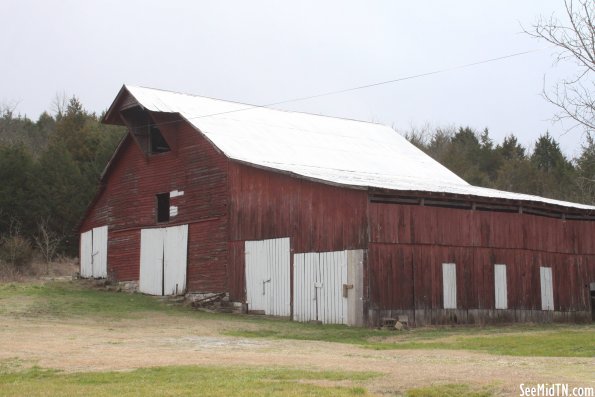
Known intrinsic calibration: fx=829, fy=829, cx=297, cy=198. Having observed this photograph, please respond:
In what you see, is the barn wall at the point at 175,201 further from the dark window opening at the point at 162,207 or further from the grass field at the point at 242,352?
the grass field at the point at 242,352

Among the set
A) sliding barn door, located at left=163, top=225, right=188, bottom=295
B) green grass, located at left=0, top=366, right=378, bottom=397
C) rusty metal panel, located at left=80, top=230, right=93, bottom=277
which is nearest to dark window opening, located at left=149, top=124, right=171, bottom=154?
sliding barn door, located at left=163, top=225, right=188, bottom=295

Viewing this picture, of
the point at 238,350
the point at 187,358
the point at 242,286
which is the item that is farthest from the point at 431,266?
the point at 187,358

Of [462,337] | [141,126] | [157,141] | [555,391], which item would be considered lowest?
[462,337]

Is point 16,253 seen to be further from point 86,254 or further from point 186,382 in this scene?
point 186,382

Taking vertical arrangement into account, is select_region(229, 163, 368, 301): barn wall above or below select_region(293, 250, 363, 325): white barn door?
above

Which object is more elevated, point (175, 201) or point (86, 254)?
point (175, 201)

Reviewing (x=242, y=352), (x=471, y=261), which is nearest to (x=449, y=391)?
(x=242, y=352)

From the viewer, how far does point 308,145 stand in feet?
121

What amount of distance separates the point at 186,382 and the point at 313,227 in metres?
15.1

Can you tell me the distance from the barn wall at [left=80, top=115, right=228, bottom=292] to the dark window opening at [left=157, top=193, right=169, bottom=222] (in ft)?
0.72

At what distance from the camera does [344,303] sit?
26.5 meters

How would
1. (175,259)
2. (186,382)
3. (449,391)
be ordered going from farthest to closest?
(175,259)
(186,382)
(449,391)

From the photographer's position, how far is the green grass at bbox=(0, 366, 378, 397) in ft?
40.4

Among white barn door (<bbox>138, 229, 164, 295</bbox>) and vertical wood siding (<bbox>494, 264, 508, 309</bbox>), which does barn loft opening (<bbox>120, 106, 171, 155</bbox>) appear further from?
vertical wood siding (<bbox>494, 264, 508, 309</bbox>)
